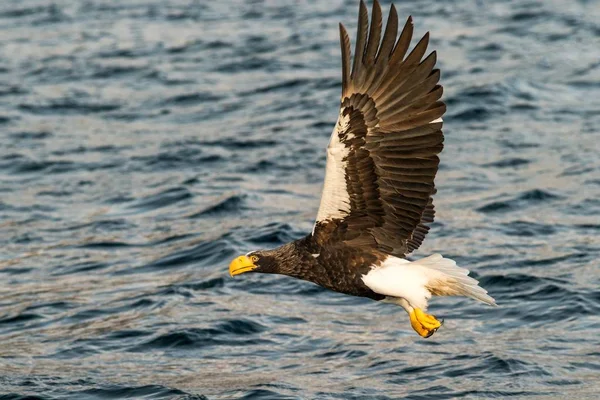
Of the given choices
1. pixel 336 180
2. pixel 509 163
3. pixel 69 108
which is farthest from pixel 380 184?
pixel 69 108

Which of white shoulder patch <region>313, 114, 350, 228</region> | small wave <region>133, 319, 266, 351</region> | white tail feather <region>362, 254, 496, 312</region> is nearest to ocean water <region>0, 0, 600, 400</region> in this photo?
small wave <region>133, 319, 266, 351</region>

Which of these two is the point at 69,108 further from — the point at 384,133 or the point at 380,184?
the point at 384,133

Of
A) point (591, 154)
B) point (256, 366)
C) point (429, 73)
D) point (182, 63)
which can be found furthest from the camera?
point (182, 63)

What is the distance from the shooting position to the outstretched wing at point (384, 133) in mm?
8023

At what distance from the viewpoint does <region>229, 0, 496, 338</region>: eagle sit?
8.04 meters

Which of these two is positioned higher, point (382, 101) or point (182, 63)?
point (382, 101)

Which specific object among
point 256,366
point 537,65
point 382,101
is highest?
point 382,101

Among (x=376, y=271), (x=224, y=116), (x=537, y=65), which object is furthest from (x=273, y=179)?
(x=376, y=271)

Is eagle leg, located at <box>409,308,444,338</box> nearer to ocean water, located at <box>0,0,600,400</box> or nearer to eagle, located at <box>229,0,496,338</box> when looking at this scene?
eagle, located at <box>229,0,496,338</box>

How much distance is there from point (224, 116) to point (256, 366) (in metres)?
7.53

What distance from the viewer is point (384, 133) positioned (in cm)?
827

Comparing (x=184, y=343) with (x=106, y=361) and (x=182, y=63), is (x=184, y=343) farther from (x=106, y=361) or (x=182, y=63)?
(x=182, y=63)

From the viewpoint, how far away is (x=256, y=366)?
35.8ft

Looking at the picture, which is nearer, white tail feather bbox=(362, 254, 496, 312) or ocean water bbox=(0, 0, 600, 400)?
white tail feather bbox=(362, 254, 496, 312)
